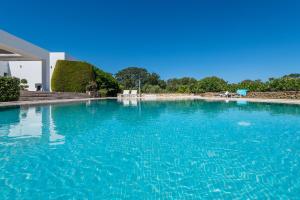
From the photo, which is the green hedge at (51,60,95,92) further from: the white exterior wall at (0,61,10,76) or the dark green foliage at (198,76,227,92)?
the dark green foliage at (198,76,227,92)

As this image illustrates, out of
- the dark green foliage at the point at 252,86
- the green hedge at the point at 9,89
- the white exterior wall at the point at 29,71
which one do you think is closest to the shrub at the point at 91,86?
the white exterior wall at the point at 29,71

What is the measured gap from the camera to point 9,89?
15.3 m

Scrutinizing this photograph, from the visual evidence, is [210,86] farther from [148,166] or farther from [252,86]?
[148,166]

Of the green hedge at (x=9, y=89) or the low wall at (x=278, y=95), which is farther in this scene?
the low wall at (x=278, y=95)

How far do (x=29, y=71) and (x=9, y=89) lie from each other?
11.9 m

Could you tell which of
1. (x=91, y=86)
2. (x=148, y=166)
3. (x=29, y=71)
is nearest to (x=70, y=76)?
(x=91, y=86)

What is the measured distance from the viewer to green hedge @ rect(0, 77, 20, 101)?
1468 centimetres

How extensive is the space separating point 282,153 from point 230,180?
7.04ft

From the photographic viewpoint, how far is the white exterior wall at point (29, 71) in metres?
25.9

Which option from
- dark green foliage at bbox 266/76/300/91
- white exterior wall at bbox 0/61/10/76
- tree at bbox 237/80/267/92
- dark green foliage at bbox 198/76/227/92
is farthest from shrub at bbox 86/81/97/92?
dark green foliage at bbox 266/76/300/91

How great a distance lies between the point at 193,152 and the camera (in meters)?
4.64

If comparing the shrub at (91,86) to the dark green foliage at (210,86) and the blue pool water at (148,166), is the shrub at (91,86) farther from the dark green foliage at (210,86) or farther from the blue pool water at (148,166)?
the blue pool water at (148,166)

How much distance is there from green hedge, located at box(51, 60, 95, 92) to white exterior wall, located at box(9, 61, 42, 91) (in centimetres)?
182

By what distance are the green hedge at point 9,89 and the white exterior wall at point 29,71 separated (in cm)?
1068
